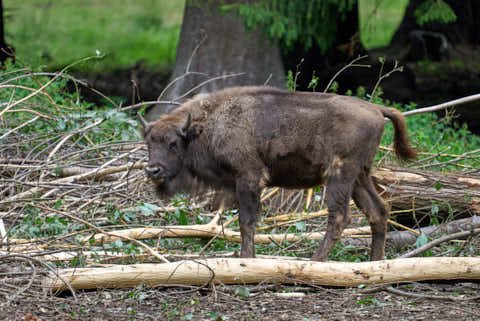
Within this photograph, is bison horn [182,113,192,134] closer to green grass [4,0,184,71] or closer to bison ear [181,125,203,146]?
bison ear [181,125,203,146]

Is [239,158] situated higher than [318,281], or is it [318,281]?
[239,158]

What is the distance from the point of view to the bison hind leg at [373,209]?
6.81m

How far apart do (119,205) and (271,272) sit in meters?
2.70

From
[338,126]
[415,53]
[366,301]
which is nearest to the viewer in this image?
[366,301]

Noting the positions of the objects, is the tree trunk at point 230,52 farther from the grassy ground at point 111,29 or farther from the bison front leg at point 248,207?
the bison front leg at point 248,207

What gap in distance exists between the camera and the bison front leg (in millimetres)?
6680

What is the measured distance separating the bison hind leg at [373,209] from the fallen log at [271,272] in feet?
3.44

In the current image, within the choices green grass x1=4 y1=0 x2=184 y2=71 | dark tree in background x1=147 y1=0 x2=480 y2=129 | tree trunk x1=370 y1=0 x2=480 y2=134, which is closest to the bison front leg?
dark tree in background x1=147 y1=0 x2=480 y2=129

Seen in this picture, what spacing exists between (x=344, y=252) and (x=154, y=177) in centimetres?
231

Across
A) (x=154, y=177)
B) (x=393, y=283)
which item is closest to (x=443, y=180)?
(x=393, y=283)

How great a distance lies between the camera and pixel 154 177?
6812 millimetres

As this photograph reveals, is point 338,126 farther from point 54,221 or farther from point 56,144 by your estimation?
point 56,144

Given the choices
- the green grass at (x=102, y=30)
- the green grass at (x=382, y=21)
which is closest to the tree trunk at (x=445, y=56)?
the green grass at (x=382, y=21)

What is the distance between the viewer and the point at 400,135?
686 centimetres
